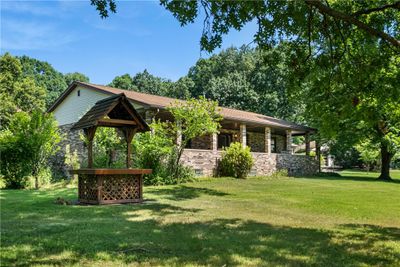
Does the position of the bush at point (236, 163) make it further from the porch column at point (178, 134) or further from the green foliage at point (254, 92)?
the green foliage at point (254, 92)

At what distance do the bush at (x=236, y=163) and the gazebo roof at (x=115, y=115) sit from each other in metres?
10.7

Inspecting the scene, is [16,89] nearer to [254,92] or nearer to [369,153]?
[254,92]

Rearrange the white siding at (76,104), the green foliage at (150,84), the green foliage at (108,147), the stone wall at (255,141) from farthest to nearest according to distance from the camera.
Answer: the green foliage at (150,84), the stone wall at (255,141), the white siding at (76,104), the green foliage at (108,147)

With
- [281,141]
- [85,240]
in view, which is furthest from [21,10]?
[281,141]

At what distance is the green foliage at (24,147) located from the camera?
15117 mm

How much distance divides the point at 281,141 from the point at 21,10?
82.6ft

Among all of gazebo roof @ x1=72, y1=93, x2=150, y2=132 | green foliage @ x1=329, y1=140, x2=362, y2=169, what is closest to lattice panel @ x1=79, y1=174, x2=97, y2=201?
gazebo roof @ x1=72, y1=93, x2=150, y2=132

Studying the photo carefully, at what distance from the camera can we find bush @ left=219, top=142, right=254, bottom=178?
2081 cm

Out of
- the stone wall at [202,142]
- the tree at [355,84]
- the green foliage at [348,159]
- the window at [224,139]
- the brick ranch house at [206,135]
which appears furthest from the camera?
the green foliage at [348,159]

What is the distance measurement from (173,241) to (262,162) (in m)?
18.5

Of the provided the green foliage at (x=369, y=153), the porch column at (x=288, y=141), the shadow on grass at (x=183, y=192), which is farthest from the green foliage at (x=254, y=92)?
the shadow on grass at (x=183, y=192)

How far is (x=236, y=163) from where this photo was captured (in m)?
20.8

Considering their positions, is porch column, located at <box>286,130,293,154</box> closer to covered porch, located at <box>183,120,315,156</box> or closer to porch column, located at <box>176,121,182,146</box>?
covered porch, located at <box>183,120,315,156</box>

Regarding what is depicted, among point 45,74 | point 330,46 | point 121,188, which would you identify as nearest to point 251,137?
point 121,188
